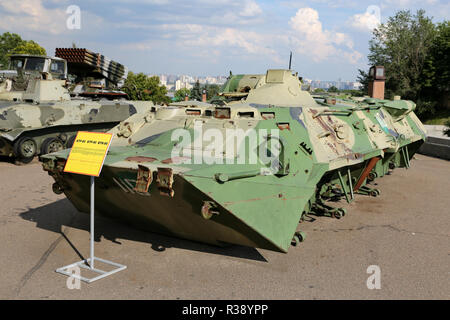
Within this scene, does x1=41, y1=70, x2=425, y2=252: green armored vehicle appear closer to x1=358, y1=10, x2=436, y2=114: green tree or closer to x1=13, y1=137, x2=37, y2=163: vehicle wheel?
x1=13, y1=137, x2=37, y2=163: vehicle wheel

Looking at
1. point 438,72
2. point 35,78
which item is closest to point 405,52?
point 438,72

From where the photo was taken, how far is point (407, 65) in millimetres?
40875

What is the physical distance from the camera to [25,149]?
40.8 ft

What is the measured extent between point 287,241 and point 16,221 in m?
4.46

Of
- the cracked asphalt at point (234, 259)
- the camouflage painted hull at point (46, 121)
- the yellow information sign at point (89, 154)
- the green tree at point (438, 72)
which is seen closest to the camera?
the cracked asphalt at point (234, 259)

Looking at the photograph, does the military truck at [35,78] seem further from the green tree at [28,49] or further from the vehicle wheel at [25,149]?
the green tree at [28,49]

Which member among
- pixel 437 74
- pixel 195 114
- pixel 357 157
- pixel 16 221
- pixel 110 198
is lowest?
pixel 16 221

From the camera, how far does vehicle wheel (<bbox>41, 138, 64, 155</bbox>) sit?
505 inches

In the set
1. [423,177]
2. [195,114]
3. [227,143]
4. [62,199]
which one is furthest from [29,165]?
[423,177]

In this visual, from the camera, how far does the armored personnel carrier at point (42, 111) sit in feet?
40.0

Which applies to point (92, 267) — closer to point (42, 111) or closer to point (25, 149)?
point (25, 149)

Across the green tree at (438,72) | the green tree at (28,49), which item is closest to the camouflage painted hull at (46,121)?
the green tree at (438,72)

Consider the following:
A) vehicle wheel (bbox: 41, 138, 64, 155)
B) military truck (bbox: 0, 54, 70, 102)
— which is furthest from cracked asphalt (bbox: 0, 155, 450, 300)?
military truck (bbox: 0, 54, 70, 102)

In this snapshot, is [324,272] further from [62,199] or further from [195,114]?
[62,199]
